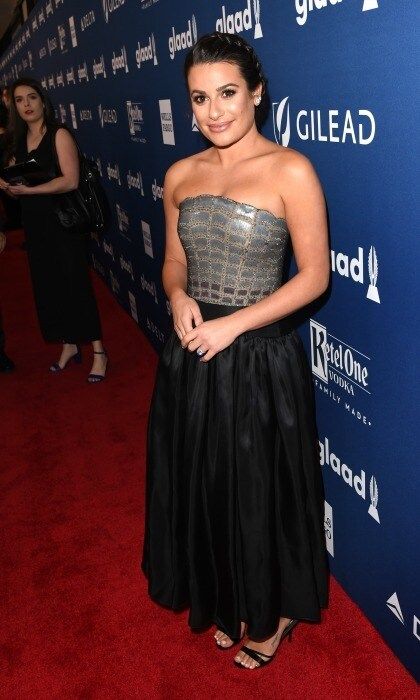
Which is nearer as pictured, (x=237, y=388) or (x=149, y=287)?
(x=237, y=388)

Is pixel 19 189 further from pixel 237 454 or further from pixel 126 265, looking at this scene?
pixel 237 454

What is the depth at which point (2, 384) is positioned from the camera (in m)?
4.48

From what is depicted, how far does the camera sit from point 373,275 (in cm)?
171

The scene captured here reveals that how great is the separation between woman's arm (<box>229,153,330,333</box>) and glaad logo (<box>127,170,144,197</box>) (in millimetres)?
2635

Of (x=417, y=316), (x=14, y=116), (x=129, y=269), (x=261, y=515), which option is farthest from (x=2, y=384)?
(x=417, y=316)

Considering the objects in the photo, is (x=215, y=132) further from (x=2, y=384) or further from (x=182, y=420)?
(x=2, y=384)

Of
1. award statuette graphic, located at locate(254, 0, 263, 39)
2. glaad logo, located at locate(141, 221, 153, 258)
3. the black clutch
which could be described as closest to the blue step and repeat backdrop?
award statuette graphic, located at locate(254, 0, 263, 39)

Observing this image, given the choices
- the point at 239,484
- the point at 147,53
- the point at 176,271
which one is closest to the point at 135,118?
the point at 147,53

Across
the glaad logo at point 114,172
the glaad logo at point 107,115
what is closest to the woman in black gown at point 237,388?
the glaad logo at point 107,115

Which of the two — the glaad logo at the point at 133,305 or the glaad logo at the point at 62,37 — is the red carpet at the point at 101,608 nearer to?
the glaad logo at the point at 133,305

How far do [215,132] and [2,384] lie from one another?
3.28 meters

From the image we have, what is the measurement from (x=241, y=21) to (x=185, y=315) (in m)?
1.08

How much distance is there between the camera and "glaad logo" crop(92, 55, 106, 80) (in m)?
4.50

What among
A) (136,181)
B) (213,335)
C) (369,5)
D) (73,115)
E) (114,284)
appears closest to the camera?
(369,5)
